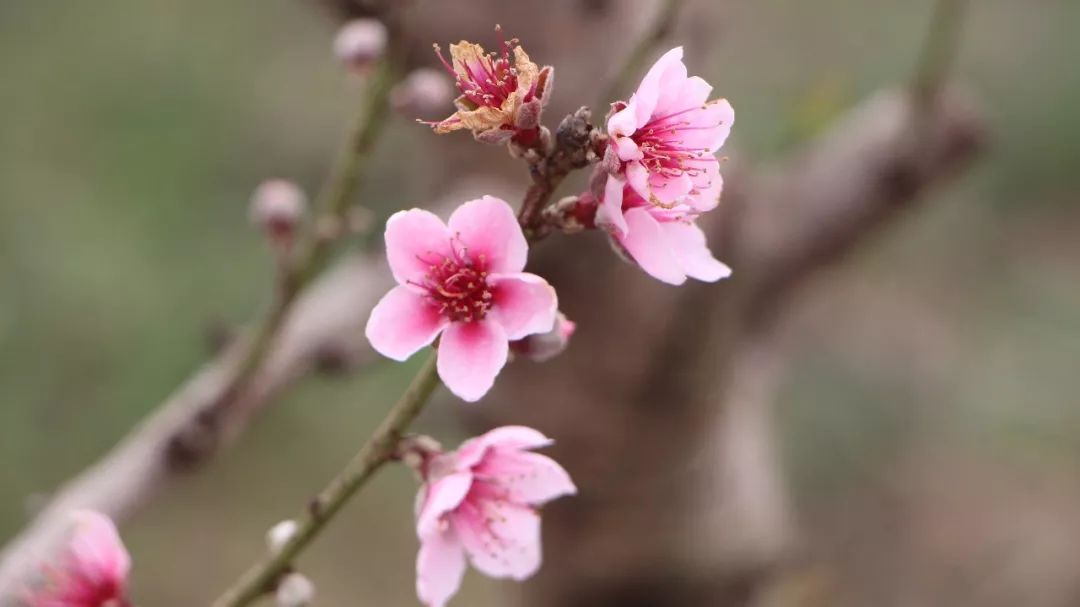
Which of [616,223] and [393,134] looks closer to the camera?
[616,223]

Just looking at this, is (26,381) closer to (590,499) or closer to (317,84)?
(317,84)

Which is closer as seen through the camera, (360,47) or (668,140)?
(668,140)

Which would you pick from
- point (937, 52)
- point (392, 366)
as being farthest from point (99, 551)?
point (392, 366)

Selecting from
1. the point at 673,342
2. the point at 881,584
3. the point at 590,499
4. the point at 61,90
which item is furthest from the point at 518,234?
the point at 61,90

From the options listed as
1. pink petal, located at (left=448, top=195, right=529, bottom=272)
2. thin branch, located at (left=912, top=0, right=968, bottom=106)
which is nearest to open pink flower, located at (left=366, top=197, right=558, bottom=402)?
pink petal, located at (left=448, top=195, right=529, bottom=272)

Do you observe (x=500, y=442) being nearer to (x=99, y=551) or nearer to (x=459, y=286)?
(x=459, y=286)

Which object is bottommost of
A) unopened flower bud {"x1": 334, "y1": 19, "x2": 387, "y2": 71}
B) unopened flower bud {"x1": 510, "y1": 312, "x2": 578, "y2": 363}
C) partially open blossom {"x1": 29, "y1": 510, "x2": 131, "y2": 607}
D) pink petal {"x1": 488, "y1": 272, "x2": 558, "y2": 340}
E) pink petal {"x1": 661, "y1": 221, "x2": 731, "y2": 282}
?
partially open blossom {"x1": 29, "y1": 510, "x2": 131, "y2": 607}

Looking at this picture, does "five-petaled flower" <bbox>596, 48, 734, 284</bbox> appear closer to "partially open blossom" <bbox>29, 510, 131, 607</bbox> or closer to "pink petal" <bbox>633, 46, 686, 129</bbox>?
"pink petal" <bbox>633, 46, 686, 129</bbox>
